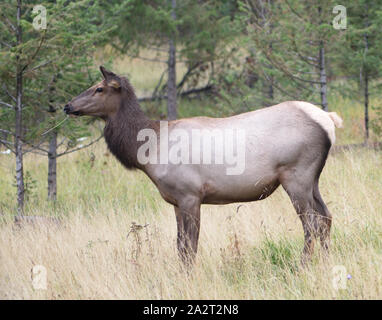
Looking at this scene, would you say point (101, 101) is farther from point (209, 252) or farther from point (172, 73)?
point (172, 73)

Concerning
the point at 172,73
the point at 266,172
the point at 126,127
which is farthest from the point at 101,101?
the point at 172,73

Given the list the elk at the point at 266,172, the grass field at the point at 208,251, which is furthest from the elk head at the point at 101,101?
the grass field at the point at 208,251

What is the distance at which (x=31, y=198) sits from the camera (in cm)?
929

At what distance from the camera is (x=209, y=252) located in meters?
5.64

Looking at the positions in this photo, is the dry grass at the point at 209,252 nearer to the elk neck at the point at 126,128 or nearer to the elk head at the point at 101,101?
the elk neck at the point at 126,128

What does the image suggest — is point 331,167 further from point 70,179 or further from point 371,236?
point 70,179

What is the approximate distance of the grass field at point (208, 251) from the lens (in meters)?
4.71

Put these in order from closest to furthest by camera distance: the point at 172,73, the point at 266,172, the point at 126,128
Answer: the point at 266,172, the point at 126,128, the point at 172,73

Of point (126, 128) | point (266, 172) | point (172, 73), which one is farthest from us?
point (172, 73)

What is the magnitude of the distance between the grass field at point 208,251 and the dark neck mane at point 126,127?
79 centimetres

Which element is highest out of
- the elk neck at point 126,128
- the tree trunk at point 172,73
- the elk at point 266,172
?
the tree trunk at point 172,73

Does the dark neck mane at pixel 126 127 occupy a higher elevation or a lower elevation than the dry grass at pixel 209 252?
higher

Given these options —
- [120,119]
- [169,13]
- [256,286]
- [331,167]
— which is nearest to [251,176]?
[256,286]

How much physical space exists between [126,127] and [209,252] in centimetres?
156
